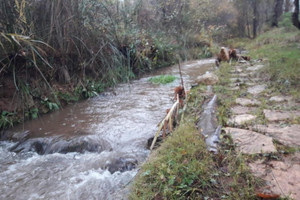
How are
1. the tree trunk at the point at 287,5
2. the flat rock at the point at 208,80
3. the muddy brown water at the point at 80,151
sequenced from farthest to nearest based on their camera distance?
the tree trunk at the point at 287,5, the flat rock at the point at 208,80, the muddy brown water at the point at 80,151

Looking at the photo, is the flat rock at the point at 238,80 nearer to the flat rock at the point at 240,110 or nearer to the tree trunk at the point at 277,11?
the flat rock at the point at 240,110

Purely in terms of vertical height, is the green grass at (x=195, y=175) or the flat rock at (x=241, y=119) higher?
the flat rock at (x=241, y=119)

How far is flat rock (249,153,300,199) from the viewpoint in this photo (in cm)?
119

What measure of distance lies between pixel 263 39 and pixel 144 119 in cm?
741

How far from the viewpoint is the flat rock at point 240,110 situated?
2.38 meters

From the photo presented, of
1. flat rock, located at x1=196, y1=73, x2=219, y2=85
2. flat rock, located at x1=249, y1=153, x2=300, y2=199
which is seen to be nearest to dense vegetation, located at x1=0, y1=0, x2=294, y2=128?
flat rock, located at x1=196, y1=73, x2=219, y2=85

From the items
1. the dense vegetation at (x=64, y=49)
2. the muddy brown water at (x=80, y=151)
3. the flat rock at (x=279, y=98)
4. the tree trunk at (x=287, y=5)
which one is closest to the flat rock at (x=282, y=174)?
the muddy brown water at (x=80, y=151)

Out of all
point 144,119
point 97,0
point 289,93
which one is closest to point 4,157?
point 144,119

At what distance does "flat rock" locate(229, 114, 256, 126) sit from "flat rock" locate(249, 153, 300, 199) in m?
0.63

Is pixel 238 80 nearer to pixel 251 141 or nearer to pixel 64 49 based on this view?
pixel 251 141

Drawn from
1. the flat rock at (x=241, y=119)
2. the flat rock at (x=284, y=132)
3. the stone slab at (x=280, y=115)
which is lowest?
the flat rock at (x=284, y=132)

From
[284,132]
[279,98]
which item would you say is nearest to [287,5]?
[279,98]

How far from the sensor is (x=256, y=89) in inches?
128

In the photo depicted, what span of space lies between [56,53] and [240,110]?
3.50m
